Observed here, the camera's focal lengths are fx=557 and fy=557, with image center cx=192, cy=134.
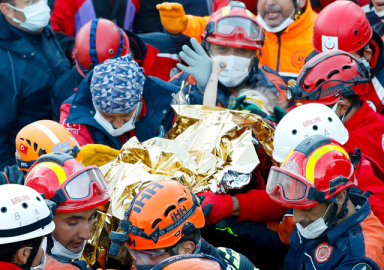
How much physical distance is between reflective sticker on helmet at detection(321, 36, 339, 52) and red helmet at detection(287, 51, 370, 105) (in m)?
0.70

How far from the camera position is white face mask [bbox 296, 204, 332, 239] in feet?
11.4

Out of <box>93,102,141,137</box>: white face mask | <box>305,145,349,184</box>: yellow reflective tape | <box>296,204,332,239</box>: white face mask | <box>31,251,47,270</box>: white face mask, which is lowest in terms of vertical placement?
<box>93,102,141,137</box>: white face mask

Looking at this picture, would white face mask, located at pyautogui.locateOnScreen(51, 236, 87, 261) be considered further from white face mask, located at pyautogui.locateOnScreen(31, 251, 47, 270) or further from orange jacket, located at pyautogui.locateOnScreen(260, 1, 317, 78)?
orange jacket, located at pyautogui.locateOnScreen(260, 1, 317, 78)

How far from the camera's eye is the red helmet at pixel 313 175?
3365 millimetres

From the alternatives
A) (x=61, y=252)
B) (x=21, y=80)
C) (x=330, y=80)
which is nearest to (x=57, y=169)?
(x=61, y=252)

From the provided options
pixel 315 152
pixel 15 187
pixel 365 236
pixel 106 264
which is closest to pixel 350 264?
pixel 365 236

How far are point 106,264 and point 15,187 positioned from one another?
113 cm

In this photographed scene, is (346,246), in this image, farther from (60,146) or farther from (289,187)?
(60,146)

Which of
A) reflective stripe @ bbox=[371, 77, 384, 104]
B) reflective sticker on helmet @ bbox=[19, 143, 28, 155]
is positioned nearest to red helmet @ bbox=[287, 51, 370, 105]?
reflective stripe @ bbox=[371, 77, 384, 104]

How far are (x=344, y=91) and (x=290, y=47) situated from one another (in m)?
1.84

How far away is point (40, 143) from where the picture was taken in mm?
4258

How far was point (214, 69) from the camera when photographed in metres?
5.22

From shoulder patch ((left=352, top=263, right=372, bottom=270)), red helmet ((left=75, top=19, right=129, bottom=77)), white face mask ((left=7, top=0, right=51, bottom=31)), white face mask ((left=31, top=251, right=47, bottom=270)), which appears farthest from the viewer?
white face mask ((left=7, top=0, right=51, bottom=31))

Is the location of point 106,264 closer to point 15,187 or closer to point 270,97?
point 15,187
